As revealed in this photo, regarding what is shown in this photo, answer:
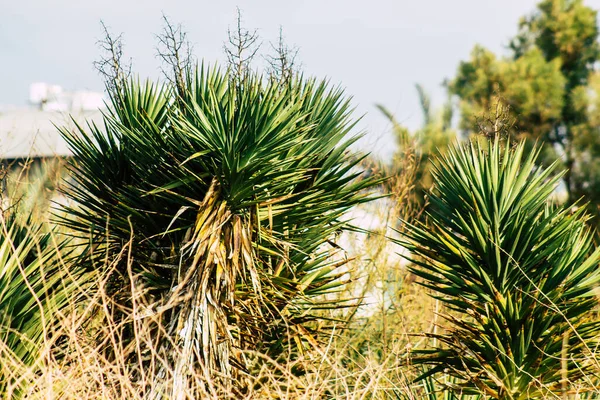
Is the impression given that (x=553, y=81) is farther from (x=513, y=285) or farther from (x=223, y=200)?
(x=223, y=200)

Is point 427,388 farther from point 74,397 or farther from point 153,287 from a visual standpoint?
point 74,397

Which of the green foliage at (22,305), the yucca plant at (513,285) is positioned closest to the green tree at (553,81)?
the yucca plant at (513,285)

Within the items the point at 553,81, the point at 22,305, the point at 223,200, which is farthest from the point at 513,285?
the point at 553,81

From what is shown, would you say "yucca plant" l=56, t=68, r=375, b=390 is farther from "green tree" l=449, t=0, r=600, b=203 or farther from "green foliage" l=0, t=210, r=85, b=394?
"green tree" l=449, t=0, r=600, b=203

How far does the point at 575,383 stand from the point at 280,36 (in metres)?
4.11

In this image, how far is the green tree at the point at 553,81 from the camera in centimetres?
2058

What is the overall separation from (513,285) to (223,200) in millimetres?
2422

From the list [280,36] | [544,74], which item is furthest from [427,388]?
[544,74]

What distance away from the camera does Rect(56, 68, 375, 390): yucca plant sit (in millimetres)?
4859

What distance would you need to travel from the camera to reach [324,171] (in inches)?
223

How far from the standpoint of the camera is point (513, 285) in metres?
4.91

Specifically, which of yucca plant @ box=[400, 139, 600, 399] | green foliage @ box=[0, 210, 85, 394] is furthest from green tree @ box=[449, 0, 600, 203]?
green foliage @ box=[0, 210, 85, 394]

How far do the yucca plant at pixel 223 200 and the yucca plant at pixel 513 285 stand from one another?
1.09 meters

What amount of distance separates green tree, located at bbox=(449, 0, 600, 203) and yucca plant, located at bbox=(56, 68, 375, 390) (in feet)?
50.6
